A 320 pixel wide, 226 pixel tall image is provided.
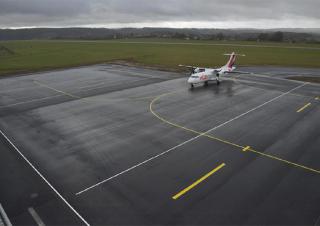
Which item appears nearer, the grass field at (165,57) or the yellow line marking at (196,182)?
the yellow line marking at (196,182)

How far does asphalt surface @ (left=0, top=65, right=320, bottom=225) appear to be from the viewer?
1761 centimetres

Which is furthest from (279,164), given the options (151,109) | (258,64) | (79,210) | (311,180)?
(258,64)

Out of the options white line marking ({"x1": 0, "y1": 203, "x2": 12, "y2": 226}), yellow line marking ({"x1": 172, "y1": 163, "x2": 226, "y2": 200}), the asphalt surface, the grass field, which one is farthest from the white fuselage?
white line marking ({"x1": 0, "y1": 203, "x2": 12, "y2": 226})

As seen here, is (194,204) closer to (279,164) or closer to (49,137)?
(279,164)

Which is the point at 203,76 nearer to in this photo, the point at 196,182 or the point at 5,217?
the point at 196,182

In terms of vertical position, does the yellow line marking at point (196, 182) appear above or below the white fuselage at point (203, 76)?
below

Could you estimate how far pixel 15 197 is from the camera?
19.4 meters

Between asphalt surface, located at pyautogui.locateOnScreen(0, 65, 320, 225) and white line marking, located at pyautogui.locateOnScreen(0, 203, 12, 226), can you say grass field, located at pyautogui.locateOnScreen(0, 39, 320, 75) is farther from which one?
white line marking, located at pyautogui.locateOnScreen(0, 203, 12, 226)

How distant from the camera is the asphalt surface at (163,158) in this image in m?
17.6

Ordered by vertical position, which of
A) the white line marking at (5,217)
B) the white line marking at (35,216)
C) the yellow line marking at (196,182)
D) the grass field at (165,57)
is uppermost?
the grass field at (165,57)

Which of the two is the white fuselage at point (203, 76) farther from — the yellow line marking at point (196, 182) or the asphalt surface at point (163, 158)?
the yellow line marking at point (196, 182)

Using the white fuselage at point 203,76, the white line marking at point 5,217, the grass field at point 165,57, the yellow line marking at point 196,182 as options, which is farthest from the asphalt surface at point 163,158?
the grass field at point 165,57

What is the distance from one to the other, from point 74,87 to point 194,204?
44.3 m

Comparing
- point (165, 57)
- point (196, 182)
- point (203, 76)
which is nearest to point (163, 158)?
point (196, 182)
